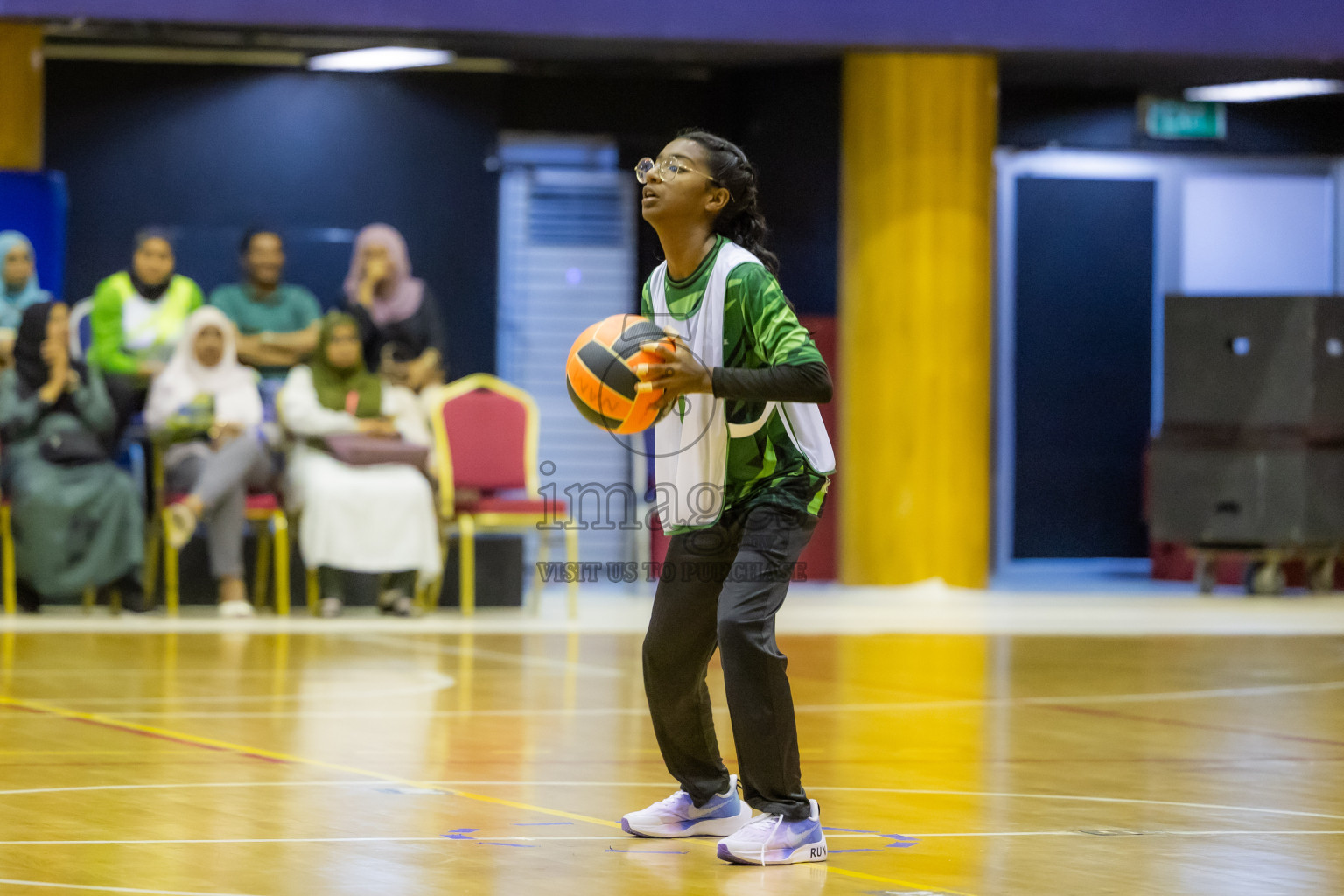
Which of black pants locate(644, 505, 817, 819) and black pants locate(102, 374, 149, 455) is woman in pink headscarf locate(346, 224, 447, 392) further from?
black pants locate(644, 505, 817, 819)

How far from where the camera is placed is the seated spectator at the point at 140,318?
366 inches

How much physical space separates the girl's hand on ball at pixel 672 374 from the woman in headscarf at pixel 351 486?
582cm

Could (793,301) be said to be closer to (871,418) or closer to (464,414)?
(871,418)

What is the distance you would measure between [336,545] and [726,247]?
18.6 ft

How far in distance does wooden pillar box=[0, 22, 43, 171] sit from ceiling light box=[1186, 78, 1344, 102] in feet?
22.3

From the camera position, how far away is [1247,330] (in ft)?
37.2

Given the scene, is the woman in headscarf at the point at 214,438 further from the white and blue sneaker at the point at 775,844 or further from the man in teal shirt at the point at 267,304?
the white and blue sneaker at the point at 775,844

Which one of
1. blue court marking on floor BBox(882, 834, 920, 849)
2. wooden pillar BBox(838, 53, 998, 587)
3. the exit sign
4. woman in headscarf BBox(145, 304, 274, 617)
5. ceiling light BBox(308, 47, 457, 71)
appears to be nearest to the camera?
blue court marking on floor BBox(882, 834, 920, 849)

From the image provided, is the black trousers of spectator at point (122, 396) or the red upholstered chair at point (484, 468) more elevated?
the black trousers of spectator at point (122, 396)

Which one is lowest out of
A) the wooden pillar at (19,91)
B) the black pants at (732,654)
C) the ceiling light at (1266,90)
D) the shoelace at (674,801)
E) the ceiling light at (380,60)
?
the shoelace at (674,801)

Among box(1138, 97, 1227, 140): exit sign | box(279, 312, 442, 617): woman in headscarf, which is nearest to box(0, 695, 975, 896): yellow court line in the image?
box(279, 312, 442, 617): woman in headscarf

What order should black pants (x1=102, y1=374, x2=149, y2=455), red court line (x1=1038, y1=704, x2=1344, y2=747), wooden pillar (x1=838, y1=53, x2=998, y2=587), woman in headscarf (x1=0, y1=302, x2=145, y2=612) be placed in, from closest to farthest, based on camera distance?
red court line (x1=1038, y1=704, x2=1344, y2=747)
woman in headscarf (x1=0, y1=302, x2=145, y2=612)
black pants (x1=102, y1=374, x2=149, y2=455)
wooden pillar (x1=838, y1=53, x2=998, y2=587)

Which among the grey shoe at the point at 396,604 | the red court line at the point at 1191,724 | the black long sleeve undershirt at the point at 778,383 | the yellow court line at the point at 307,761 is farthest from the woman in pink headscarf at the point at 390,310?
the black long sleeve undershirt at the point at 778,383

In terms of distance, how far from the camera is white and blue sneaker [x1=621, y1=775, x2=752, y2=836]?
12.5 feet
